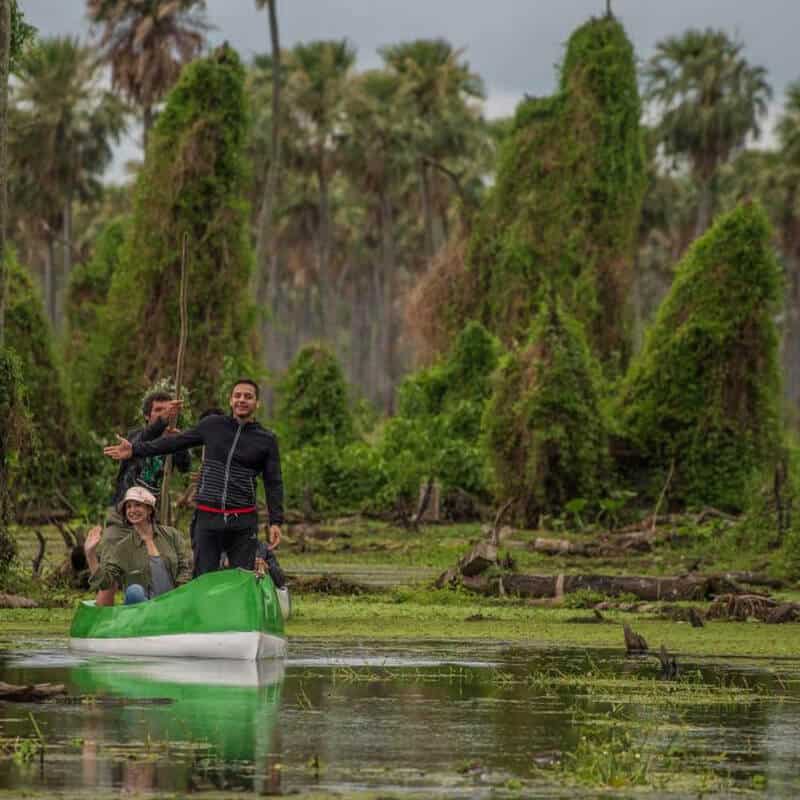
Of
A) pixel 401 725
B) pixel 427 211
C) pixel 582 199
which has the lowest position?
pixel 401 725

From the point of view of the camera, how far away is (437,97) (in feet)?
267

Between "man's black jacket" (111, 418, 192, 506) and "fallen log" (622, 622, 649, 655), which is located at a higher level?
"man's black jacket" (111, 418, 192, 506)

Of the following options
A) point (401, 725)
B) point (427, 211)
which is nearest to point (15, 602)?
point (401, 725)

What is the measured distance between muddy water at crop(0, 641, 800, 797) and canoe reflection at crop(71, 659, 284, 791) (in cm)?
2

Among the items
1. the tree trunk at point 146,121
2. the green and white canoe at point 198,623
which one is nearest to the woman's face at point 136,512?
the green and white canoe at point 198,623

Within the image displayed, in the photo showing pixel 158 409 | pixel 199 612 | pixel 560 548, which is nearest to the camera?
pixel 199 612

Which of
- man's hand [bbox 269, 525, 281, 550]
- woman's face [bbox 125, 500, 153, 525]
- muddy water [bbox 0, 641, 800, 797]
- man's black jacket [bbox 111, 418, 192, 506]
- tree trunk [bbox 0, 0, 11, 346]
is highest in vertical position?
tree trunk [bbox 0, 0, 11, 346]

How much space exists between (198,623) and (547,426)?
17.2 meters

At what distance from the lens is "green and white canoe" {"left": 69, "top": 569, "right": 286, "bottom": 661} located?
44.8 ft

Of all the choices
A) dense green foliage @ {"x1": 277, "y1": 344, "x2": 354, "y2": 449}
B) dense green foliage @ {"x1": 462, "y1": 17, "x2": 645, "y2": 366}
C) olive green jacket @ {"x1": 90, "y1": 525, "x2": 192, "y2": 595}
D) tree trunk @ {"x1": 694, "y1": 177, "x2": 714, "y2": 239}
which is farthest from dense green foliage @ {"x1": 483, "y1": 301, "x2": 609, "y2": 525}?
tree trunk @ {"x1": 694, "y1": 177, "x2": 714, "y2": 239}

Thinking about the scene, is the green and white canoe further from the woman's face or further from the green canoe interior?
the woman's face

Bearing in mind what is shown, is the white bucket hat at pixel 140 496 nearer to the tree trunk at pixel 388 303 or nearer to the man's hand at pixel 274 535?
the man's hand at pixel 274 535

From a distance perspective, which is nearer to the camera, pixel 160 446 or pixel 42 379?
pixel 160 446

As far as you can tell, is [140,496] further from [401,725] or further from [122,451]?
[401,725]
